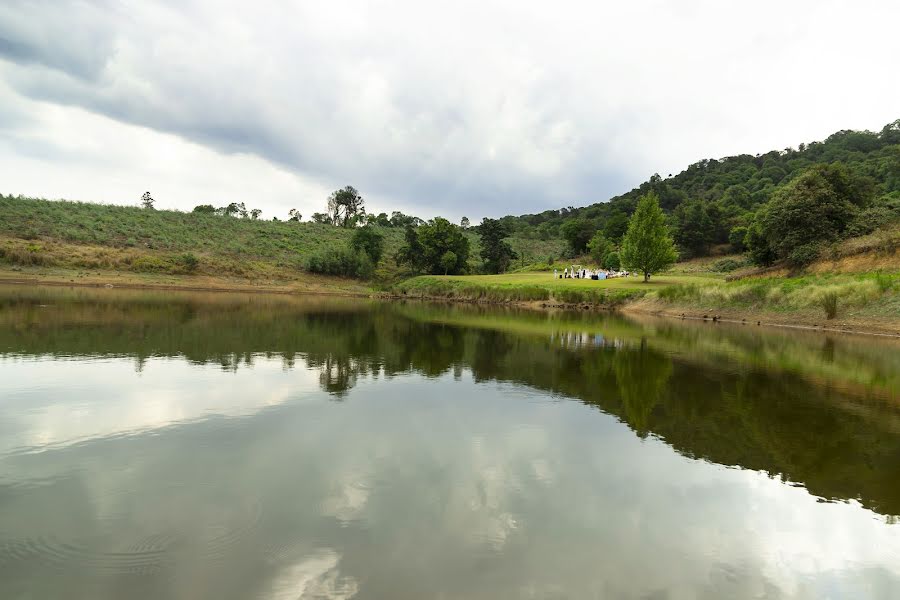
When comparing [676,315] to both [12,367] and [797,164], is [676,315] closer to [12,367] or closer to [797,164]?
[12,367]

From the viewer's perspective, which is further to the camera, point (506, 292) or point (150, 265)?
point (506, 292)

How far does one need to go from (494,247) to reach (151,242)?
4992 cm

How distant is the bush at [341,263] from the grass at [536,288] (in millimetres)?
7297

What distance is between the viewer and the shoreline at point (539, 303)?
3014 centimetres

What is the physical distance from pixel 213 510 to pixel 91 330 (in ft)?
59.2

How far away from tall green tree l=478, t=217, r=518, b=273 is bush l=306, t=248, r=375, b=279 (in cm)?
2035

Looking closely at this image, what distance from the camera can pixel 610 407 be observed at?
11.4m

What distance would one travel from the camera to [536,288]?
177ft

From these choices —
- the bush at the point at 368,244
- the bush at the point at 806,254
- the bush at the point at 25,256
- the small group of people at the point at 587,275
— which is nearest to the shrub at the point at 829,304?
the bush at the point at 806,254

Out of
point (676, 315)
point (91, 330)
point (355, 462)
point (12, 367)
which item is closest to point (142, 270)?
point (91, 330)

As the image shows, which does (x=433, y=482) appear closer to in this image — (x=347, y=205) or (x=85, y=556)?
(x=85, y=556)

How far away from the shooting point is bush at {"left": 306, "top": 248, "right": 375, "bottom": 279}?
7144 cm

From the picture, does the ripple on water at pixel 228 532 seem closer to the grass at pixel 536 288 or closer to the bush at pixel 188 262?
the grass at pixel 536 288

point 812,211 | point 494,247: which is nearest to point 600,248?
point 494,247
